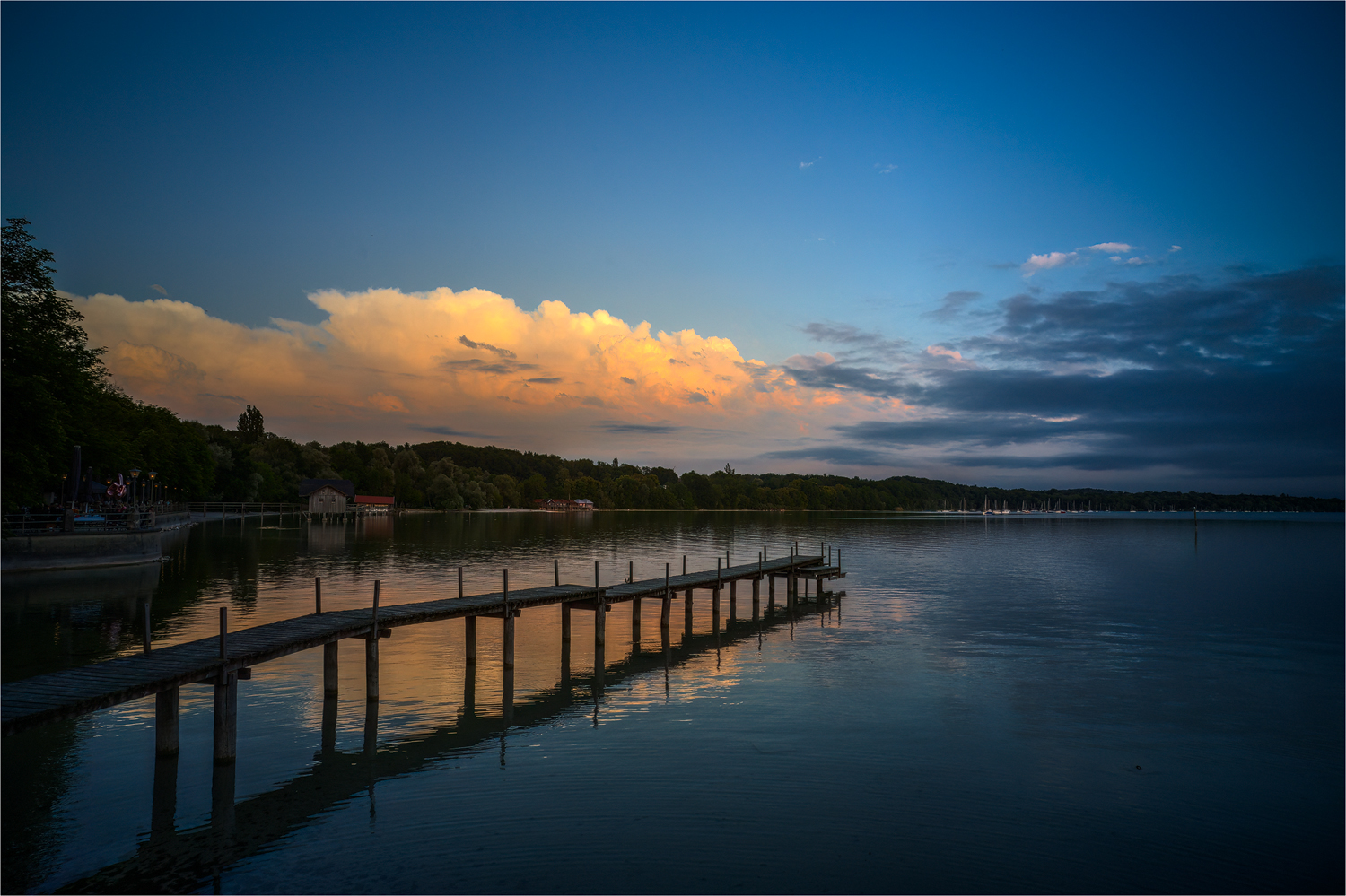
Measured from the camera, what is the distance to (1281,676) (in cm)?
2309

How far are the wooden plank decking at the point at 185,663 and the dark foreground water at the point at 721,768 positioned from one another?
5.53ft

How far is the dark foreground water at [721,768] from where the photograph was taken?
10445 millimetres

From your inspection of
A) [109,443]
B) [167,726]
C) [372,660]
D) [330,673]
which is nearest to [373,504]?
[109,443]

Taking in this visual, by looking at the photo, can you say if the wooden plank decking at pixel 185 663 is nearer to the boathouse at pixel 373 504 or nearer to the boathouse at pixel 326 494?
the boathouse at pixel 326 494

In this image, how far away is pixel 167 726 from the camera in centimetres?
1338

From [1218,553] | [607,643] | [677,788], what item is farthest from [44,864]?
[1218,553]

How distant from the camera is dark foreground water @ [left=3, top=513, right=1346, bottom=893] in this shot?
1045 cm

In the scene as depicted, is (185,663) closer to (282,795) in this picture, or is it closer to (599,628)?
(282,795)

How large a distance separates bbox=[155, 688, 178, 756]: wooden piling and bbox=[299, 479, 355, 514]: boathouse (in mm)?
124813

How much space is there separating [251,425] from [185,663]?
173497 millimetres

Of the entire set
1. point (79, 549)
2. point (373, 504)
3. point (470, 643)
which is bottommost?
point (373, 504)

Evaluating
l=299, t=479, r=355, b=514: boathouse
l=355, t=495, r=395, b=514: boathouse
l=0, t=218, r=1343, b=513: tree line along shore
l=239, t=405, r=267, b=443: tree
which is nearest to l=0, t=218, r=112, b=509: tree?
l=0, t=218, r=1343, b=513: tree line along shore

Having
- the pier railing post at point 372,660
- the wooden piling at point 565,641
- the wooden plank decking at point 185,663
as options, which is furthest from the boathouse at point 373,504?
the pier railing post at point 372,660

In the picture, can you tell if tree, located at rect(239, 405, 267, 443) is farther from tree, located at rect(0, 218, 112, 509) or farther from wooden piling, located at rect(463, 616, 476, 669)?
wooden piling, located at rect(463, 616, 476, 669)
